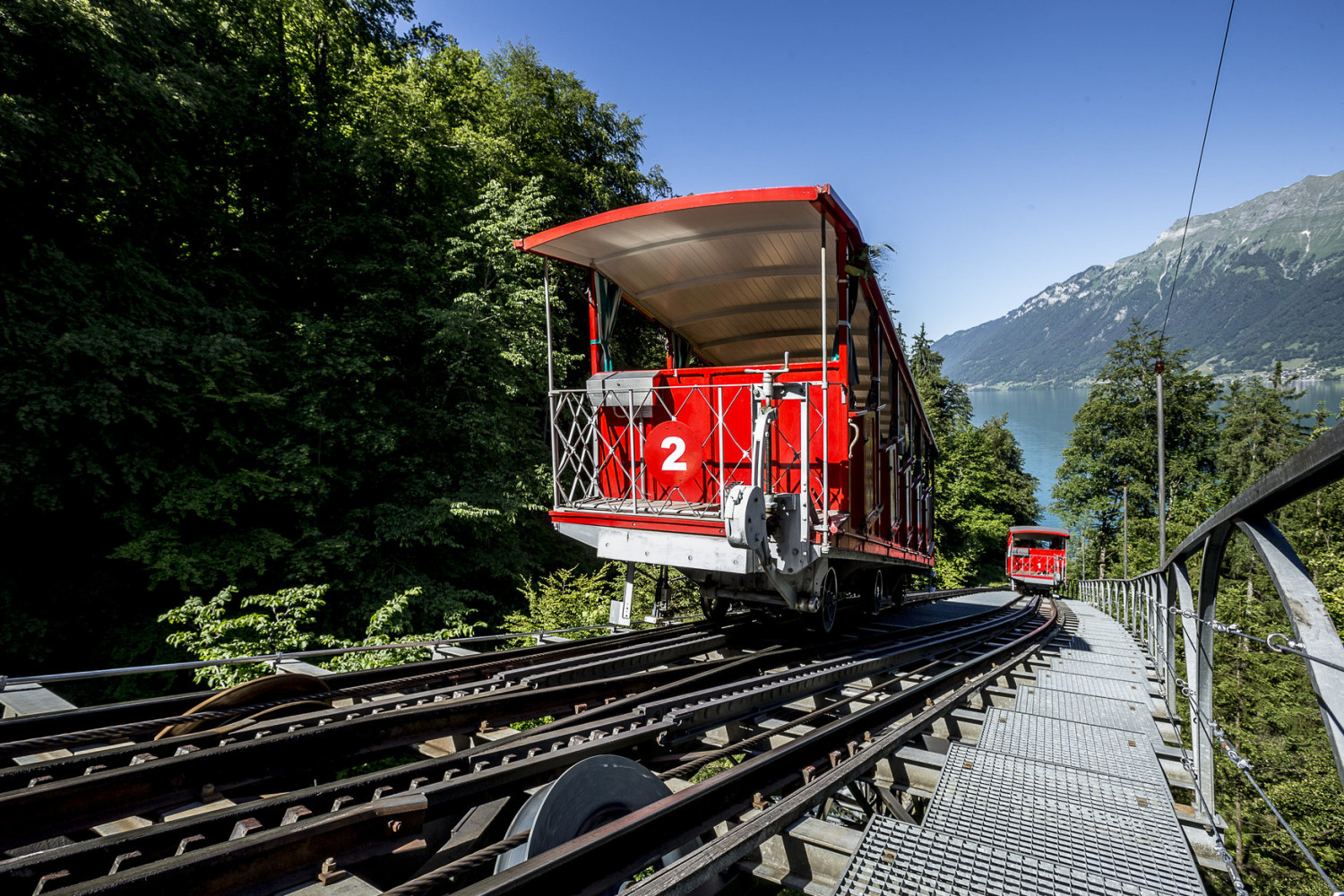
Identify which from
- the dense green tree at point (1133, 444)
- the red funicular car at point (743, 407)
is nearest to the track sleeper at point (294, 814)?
the red funicular car at point (743, 407)

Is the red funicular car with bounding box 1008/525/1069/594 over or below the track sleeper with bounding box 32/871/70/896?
below

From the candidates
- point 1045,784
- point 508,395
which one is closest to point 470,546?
point 508,395

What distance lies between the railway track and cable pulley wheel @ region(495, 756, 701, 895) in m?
0.01

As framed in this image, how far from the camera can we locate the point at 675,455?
21.0 ft

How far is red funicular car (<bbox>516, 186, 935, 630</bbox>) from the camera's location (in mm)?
4895

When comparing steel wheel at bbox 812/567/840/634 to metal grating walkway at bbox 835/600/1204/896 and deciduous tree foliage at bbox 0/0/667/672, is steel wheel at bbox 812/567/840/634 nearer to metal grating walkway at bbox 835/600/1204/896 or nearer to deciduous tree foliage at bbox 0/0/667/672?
metal grating walkway at bbox 835/600/1204/896

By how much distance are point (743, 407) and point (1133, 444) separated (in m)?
49.4

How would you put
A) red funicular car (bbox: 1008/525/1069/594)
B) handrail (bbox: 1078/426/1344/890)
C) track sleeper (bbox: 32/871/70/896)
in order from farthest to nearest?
red funicular car (bbox: 1008/525/1069/594), track sleeper (bbox: 32/871/70/896), handrail (bbox: 1078/426/1344/890)

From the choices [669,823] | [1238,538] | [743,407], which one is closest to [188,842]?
[669,823]

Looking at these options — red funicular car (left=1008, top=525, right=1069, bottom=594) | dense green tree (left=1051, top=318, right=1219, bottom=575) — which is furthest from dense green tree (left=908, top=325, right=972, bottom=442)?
red funicular car (left=1008, top=525, right=1069, bottom=594)

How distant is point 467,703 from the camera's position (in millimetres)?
3318

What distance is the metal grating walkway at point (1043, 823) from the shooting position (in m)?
1.94

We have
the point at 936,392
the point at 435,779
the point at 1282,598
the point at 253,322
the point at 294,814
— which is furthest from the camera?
the point at 936,392

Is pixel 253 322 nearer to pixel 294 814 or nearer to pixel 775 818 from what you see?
pixel 294 814
